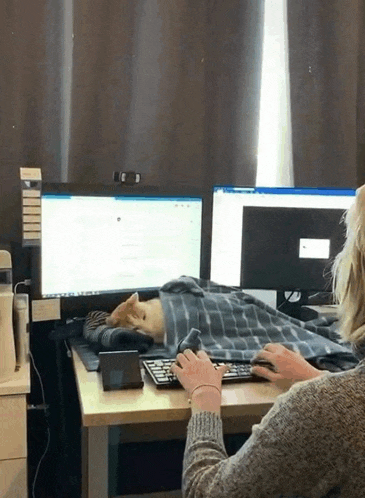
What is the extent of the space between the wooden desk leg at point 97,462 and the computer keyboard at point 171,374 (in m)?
0.14

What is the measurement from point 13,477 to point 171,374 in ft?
1.32

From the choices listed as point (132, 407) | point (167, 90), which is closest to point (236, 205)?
point (167, 90)

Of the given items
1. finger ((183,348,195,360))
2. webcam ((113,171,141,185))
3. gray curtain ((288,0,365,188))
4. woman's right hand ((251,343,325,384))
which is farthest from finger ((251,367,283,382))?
gray curtain ((288,0,365,188))

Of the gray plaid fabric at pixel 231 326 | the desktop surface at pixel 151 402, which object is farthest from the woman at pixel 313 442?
the gray plaid fabric at pixel 231 326

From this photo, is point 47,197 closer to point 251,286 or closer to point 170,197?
point 170,197

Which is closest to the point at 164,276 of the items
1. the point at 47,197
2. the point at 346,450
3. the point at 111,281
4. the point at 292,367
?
the point at 111,281

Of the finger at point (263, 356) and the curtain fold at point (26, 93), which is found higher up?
the curtain fold at point (26, 93)

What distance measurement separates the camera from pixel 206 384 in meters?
1.11

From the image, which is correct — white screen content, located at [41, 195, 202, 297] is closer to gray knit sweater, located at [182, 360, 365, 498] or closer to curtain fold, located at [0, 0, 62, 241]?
curtain fold, located at [0, 0, 62, 241]

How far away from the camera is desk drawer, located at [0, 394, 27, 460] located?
1.22m

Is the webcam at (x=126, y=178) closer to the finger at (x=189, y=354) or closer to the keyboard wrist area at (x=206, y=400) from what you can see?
A: the finger at (x=189, y=354)

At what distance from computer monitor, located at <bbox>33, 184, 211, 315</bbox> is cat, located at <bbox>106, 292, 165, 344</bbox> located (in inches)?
6.4

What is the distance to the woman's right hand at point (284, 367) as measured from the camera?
1.16m

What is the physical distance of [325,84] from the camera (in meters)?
2.00
